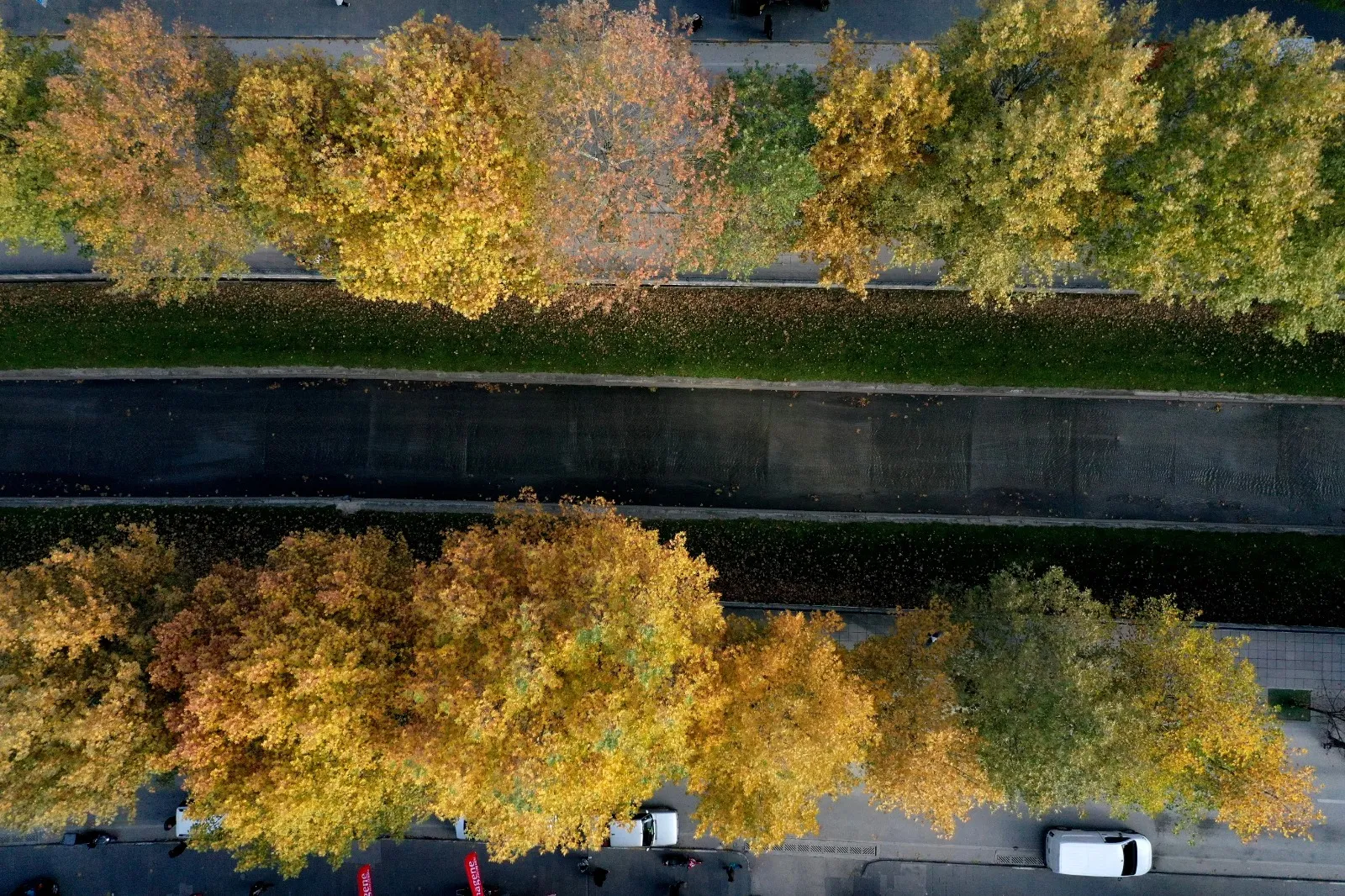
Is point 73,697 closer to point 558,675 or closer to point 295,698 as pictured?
point 295,698

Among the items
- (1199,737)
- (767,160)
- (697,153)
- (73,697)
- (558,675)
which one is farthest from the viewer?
(1199,737)

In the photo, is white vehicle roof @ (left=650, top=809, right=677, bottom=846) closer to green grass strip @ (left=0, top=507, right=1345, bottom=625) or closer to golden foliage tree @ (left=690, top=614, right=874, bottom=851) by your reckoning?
golden foliage tree @ (left=690, top=614, right=874, bottom=851)

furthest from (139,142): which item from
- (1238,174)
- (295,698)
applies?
(1238,174)

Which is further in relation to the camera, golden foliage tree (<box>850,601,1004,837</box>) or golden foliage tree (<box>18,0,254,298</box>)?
golden foliage tree (<box>850,601,1004,837</box>)

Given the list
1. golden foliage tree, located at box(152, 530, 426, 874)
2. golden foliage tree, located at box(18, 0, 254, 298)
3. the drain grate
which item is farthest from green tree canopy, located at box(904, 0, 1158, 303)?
the drain grate

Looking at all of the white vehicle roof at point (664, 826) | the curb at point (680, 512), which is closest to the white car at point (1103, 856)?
the curb at point (680, 512)

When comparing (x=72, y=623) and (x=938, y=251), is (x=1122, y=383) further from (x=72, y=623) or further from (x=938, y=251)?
(x=72, y=623)

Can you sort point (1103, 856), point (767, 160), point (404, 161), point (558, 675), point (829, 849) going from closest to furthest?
point (558, 675), point (404, 161), point (767, 160), point (1103, 856), point (829, 849)
